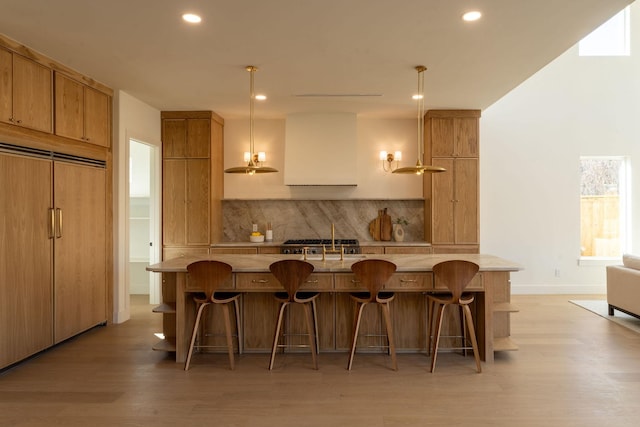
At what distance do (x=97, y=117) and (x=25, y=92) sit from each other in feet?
3.42

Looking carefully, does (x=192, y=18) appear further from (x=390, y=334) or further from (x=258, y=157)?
(x=258, y=157)

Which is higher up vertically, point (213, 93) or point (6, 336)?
point (213, 93)

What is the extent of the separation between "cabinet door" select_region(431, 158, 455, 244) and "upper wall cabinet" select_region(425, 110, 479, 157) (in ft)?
0.49

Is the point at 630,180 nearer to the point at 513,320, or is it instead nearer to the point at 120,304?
the point at 513,320

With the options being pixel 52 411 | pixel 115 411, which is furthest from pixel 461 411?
pixel 52 411

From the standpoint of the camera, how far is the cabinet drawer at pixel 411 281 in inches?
146

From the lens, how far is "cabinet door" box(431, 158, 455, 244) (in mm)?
6020

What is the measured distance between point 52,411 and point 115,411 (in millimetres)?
411

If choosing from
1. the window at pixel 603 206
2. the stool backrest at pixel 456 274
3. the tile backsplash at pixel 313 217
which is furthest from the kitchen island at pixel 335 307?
the window at pixel 603 206

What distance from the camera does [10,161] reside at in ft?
11.7

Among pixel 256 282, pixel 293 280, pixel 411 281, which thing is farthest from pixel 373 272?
pixel 256 282

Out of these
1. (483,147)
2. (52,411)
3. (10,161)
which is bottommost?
(52,411)

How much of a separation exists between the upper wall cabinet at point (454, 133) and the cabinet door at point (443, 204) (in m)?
0.15

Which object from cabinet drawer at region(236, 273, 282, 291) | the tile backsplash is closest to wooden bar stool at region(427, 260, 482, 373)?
cabinet drawer at region(236, 273, 282, 291)
